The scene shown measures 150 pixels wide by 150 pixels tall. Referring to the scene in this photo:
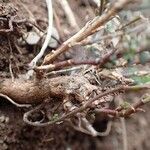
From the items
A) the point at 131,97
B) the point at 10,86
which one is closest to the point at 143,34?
the point at 10,86

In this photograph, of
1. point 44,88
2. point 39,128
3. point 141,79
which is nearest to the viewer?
point 141,79

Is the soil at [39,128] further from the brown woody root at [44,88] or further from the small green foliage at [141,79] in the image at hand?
the small green foliage at [141,79]

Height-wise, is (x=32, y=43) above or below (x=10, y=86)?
above

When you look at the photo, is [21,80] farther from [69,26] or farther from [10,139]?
[69,26]

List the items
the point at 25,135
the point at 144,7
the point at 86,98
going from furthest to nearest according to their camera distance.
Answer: the point at 25,135
the point at 86,98
the point at 144,7

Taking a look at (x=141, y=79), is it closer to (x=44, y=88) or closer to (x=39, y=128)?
(x=44, y=88)

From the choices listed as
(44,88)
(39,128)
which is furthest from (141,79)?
(39,128)

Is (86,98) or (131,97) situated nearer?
(86,98)
